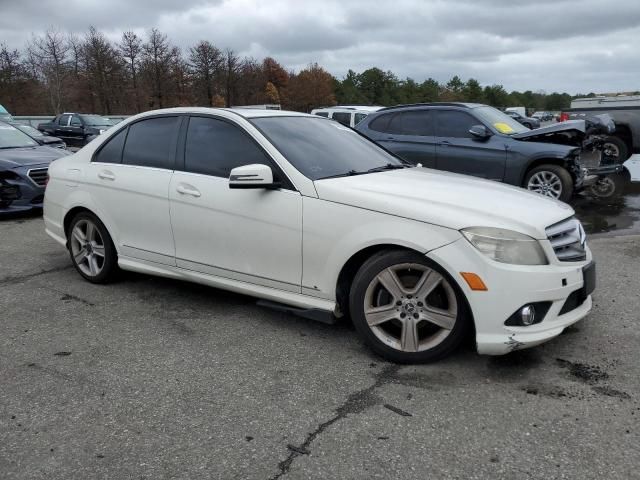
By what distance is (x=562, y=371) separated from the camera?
338cm

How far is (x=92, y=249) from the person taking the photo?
5.20m

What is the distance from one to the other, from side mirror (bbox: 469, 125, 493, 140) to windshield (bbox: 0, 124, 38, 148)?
25.4ft

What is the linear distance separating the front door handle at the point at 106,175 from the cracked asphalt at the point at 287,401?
1.16m

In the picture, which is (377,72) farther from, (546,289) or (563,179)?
(546,289)

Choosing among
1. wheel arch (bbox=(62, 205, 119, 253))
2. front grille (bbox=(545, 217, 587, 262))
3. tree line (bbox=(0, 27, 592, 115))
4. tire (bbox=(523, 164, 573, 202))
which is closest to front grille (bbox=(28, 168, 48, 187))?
wheel arch (bbox=(62, 205, 119, 253))

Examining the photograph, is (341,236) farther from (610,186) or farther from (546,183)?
(610,186)

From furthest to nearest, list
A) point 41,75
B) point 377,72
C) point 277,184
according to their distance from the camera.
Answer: point 377,72 → point 41,75 → point 277,184

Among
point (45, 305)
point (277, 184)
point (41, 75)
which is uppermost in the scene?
point (41, 75)

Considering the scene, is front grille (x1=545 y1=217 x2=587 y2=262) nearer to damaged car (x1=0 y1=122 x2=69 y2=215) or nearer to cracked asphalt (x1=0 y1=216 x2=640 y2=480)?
cracked asphalt (x1=0 y1=216 x2=640 y2=480)

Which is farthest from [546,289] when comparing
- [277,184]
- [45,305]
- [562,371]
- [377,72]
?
[377,72]

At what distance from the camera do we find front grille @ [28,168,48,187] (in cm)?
873

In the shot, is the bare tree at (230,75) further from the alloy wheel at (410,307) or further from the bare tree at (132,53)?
the alloy wheel at (410,307)

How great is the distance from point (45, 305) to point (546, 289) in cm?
395

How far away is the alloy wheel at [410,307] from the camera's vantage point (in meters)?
3.34
